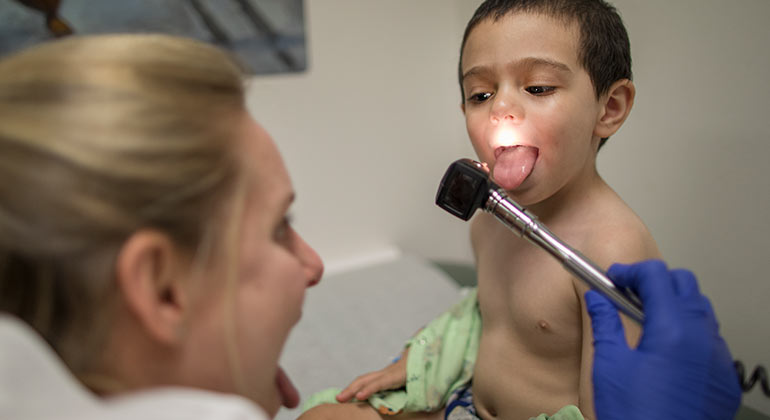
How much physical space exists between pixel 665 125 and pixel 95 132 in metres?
0.61

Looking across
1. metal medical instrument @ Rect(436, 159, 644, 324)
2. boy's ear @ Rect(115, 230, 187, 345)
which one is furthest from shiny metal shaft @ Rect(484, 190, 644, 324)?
boy's ear @ Rect(115, 230, 187, 345)

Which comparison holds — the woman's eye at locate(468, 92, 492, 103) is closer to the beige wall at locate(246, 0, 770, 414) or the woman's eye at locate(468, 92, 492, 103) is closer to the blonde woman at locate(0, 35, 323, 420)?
the beige wall at locate(246, 0, 770, 414)

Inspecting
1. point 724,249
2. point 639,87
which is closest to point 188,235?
point 639,87

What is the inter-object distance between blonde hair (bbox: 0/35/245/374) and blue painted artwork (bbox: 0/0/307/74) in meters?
0.73

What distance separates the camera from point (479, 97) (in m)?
0.63

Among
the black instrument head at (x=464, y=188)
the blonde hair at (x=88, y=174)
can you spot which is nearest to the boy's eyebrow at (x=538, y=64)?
the black instrument head at (x=464, y=188)

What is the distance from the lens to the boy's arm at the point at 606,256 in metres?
0.56

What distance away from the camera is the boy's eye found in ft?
1.90

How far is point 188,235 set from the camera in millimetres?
365

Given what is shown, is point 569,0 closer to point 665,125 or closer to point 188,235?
point 665,125

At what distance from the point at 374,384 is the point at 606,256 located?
0.40 metres

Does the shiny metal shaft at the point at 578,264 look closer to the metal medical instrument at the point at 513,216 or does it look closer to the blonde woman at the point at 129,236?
the metal medical instrument at the point at 513,216

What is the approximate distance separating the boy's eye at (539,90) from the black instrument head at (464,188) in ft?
0.39

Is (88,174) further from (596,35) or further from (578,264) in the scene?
(596,35)
